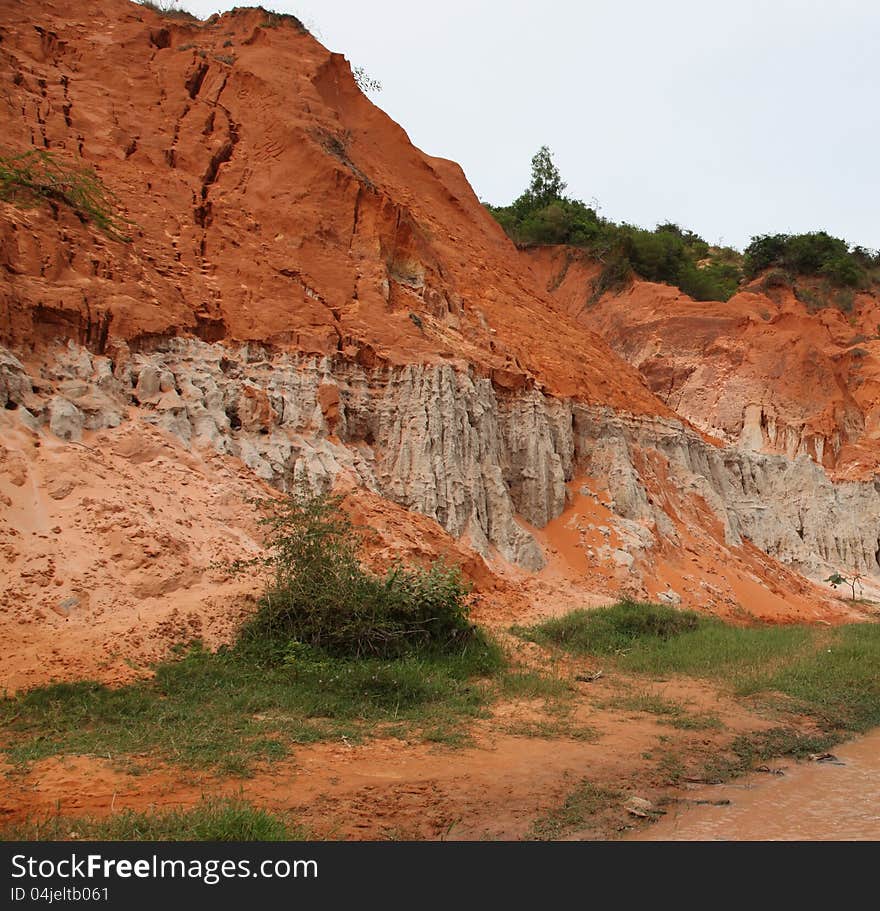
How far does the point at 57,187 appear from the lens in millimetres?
14562

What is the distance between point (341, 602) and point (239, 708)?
2.21m

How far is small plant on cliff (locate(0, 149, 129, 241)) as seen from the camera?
45.3 ft

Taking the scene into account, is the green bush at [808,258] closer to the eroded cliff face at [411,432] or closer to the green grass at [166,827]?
the eroded cliff face at [411,432]

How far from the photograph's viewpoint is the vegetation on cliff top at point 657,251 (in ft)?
123

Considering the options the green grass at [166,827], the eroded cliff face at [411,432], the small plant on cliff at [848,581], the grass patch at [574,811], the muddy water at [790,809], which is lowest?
the small plant on cliff at [848,581]

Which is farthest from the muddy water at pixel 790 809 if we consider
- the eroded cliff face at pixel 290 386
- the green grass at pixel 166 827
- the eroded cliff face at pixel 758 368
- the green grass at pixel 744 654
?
the eroded cliff face at pixel 758 368

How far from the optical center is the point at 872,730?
29.3ft

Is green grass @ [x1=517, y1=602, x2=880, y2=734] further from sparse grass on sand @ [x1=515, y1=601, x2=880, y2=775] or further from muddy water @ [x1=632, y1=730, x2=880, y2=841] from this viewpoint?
muddy water @ [x1=632, y1=730, x2=880, y2=841]

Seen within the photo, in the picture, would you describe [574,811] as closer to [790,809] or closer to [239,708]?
[790,809]

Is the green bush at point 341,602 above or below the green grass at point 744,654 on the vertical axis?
above

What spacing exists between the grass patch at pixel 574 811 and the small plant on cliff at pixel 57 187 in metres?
13.1

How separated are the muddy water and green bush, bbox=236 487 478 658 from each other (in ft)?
14.2

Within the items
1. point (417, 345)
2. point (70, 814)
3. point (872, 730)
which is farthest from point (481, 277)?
point (70, 814)

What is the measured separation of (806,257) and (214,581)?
39.7 metres
